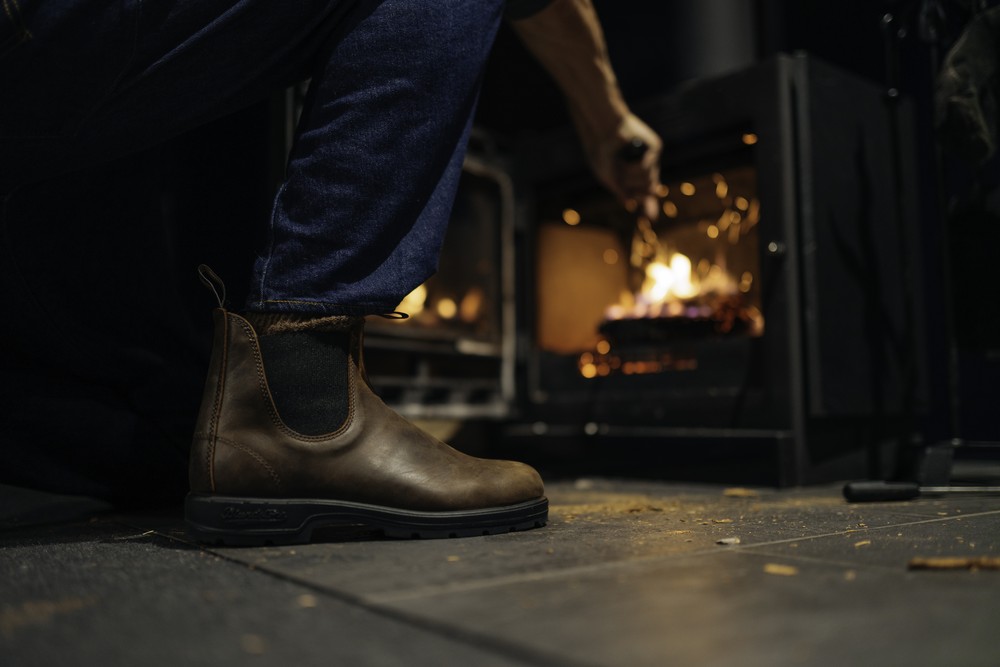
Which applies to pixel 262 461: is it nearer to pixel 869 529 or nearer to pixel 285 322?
pixel 285 322

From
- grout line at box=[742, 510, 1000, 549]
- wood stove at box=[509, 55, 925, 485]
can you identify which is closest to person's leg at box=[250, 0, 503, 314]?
grout line at box=[742, 510, 1000, 549]

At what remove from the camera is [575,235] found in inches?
90.5

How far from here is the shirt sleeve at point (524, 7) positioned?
1.20 metres

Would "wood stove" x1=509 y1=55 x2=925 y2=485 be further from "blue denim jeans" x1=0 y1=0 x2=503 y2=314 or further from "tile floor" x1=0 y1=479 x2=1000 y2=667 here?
"blue denim jeans" x1=0 y1=0 x2=503 y2=314

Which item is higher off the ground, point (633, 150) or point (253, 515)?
point (633, 150)

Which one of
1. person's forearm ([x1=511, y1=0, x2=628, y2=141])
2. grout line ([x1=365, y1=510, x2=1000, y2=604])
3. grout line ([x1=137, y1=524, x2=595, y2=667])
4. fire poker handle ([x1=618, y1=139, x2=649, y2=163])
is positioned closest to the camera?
grout line ([x1=137, y1=524, x2=595, y2=667])

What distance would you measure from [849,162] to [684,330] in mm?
503

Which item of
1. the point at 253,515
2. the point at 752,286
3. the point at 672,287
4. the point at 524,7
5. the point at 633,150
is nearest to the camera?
the point at 253,515

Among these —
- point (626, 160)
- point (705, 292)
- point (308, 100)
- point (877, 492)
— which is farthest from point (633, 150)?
point (308, 100)

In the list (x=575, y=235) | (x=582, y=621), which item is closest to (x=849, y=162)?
(x=575, y=235)

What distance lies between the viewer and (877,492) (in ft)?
4.10

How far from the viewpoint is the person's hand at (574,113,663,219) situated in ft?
5.41

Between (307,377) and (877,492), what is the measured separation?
88cm

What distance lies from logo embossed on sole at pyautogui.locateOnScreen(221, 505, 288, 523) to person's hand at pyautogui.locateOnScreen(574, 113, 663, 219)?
3.58 feet
